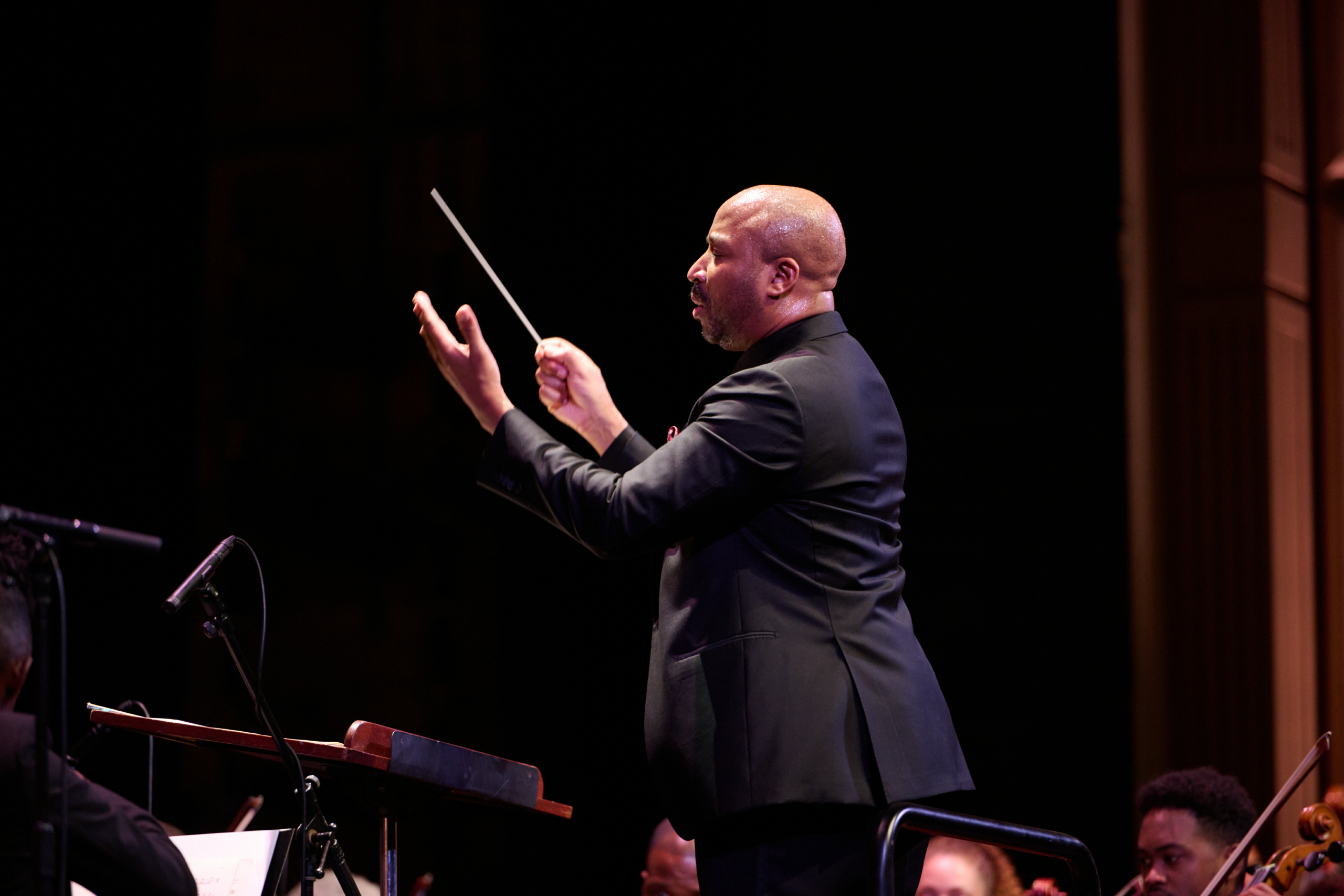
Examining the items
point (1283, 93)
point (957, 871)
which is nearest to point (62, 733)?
point (957, 871)

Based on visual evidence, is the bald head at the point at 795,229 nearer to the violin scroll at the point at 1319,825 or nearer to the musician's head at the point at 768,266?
the musician's head at the point at 768,266

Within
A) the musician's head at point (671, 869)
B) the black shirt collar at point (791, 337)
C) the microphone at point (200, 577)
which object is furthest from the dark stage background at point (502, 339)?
the microphone at point (200, 577)

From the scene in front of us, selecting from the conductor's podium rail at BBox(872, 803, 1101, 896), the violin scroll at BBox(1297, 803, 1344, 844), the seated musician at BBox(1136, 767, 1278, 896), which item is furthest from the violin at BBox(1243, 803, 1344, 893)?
the conductor's podium rail at BBox(872, 803, 1101, 896)

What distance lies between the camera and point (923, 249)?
13.6 feet

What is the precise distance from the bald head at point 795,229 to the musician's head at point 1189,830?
1.82 m

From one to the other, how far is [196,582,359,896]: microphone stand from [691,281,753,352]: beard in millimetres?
742

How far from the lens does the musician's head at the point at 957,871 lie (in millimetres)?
3020

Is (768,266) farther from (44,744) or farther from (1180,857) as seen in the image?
(1180,857)

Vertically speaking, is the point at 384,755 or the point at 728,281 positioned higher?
the point at 728,281

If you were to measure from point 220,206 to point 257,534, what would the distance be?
134 cm

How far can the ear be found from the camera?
79.5 inches

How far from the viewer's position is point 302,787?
1.87 m

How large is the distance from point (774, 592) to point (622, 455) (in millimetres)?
355

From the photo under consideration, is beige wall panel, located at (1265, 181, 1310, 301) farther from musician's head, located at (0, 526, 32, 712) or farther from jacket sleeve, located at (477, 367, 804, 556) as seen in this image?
musician's head, located at (0, 526, 32, 712)
